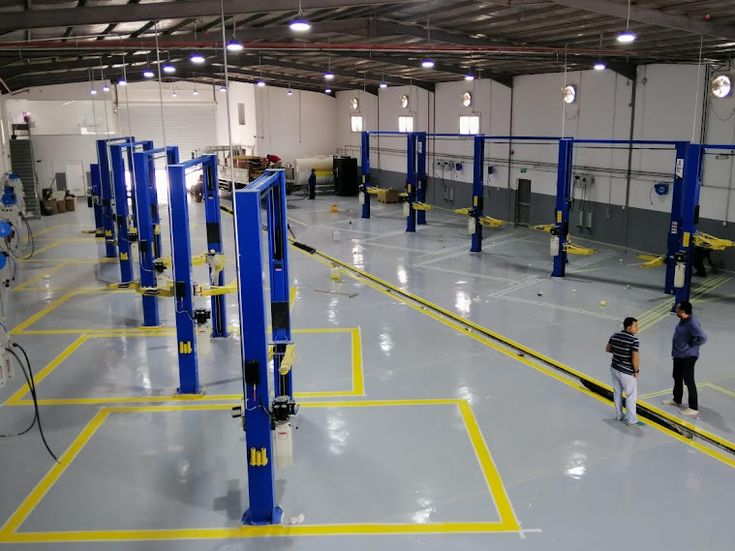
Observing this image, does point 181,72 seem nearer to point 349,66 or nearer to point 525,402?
point 349,66

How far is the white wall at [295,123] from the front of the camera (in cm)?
3831

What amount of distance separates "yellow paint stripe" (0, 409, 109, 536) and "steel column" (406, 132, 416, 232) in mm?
16091

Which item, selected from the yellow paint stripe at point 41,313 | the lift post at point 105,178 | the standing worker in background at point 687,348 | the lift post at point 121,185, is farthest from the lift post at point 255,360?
the lift post at point 105,178

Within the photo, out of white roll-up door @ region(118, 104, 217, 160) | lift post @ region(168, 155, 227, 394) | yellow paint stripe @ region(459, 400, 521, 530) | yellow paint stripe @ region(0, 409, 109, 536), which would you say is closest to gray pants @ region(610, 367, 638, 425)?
yellow paint stripe @ region(459, 400, 521, 530)

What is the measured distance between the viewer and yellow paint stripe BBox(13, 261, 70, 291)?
17.4 m

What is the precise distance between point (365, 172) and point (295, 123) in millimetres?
14826

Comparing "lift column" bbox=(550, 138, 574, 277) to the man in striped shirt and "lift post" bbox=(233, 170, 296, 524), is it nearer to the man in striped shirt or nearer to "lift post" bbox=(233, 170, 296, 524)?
the man in striped shirt

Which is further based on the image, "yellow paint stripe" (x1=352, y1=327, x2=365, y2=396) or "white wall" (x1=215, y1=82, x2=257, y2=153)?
"white wall" (x1=215, y1=82, x2=257, y2=153)

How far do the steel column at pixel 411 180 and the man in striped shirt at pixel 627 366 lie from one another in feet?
50.5

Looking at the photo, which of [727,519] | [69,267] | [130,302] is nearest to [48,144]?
[69,267]

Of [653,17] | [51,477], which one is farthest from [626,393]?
[653,17]

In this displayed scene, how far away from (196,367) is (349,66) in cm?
2125

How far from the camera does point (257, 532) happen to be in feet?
22.1

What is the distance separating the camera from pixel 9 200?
2105 centimetres
